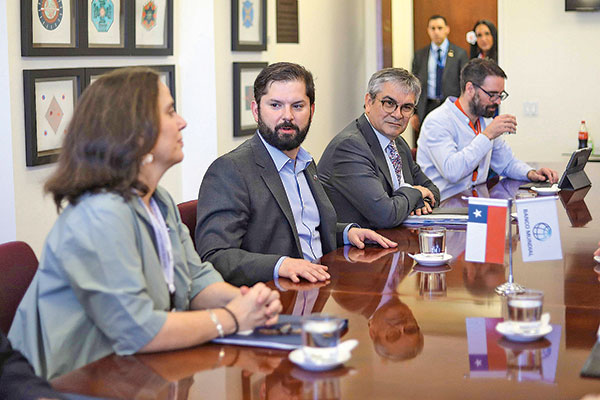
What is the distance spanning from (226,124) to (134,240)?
335 centimetres

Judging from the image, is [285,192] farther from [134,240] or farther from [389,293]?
[134,240]

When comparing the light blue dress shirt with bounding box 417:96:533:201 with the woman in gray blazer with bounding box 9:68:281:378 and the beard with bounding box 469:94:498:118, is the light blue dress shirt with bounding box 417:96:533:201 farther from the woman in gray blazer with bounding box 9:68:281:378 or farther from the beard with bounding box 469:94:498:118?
the woman in gray blazer with bounding box 9:68:281:378

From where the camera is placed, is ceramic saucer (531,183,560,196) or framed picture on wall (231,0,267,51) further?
framed picture on wall (231,0,267,51)

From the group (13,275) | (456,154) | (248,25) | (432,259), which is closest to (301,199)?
(432,259)

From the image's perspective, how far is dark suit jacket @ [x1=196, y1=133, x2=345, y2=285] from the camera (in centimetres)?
260

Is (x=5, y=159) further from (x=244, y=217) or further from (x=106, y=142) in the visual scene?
(x=106, y=142)

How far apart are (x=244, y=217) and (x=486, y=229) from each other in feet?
2.79

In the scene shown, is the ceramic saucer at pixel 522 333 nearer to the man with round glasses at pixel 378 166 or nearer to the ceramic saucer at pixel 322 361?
the ceramic saucer at pixel 322 361

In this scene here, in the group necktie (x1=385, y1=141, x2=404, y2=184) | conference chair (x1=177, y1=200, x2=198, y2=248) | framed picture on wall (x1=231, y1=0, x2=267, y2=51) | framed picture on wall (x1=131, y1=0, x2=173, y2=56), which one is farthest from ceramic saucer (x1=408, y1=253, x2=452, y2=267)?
framed picture on wall (x1=231, y1=0, x2=267, y2=51)

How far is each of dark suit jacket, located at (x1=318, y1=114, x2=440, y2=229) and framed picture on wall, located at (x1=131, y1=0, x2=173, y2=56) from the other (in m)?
1.29

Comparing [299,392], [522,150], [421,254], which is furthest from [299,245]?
[522,150]

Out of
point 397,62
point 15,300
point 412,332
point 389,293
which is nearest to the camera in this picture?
point 412,332

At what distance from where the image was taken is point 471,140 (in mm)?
4840

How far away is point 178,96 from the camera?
4.86 meters
